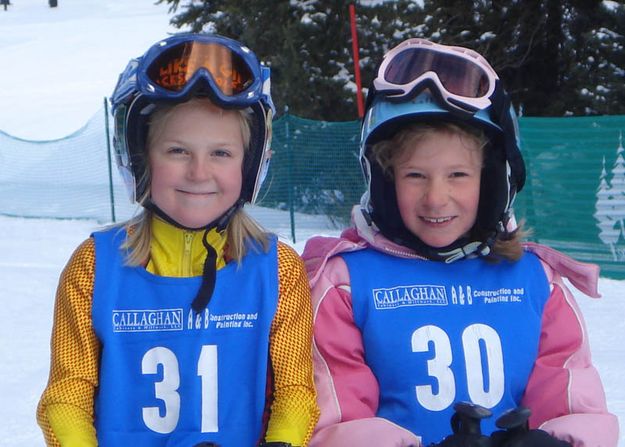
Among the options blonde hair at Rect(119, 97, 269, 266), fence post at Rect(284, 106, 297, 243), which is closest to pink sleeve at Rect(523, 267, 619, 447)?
blonde hair at Rect(119, 97, 269, 266)

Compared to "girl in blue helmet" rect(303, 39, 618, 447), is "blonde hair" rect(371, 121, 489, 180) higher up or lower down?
higher up

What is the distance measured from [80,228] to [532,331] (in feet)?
38.6

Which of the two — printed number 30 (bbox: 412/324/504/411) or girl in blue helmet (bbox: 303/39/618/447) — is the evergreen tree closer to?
girl in blue helmet (bbox: 303/39/618/447)

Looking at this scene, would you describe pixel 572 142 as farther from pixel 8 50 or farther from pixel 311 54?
pixel 8 50

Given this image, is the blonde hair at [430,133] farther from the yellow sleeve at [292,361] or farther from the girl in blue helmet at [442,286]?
the yellow sleeve at [292,361]

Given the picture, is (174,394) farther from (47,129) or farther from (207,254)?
(47,129)

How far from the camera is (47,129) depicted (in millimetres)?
25281

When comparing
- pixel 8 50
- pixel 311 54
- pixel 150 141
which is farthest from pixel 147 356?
pixel 8 50

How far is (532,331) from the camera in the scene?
117 inches

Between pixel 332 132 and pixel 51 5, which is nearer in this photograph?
pixel 332 132

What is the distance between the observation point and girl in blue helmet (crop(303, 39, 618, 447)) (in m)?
2.87

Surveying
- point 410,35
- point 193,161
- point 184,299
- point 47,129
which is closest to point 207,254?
point 184,299

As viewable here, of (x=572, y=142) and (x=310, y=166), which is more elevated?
(x=572, y=142)

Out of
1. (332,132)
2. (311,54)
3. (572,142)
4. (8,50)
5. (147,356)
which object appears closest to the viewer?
(147,356)
